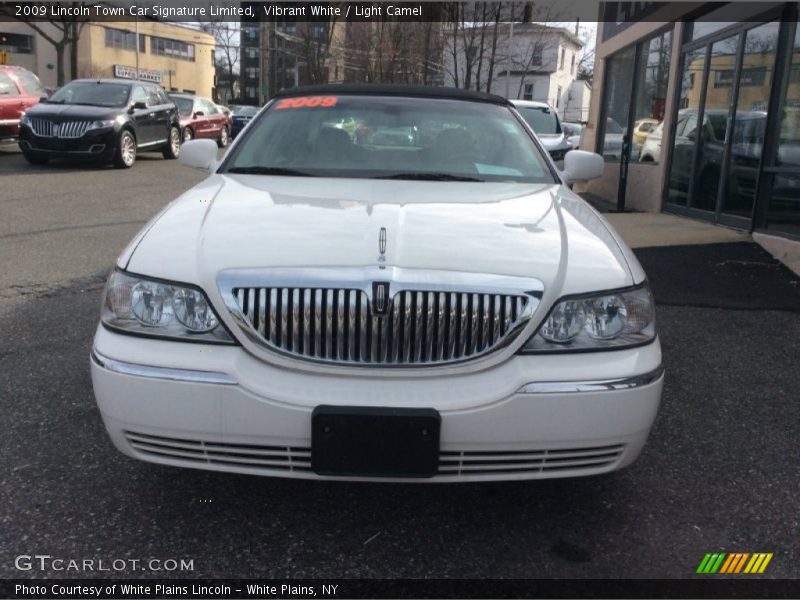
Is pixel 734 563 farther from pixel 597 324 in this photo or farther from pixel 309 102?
pixel 309 102

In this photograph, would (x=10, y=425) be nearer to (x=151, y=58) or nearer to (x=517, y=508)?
(x=517, y=508)

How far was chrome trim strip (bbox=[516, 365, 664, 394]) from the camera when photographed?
86.7 inches

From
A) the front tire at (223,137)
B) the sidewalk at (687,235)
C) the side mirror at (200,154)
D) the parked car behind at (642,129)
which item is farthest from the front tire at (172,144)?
the side mirror at (200,154)

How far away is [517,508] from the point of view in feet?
8.79

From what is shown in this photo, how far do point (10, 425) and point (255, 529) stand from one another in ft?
4.69

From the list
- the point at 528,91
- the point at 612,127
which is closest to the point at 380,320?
the point at 612,127

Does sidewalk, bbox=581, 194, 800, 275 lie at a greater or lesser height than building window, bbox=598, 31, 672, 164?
lesser

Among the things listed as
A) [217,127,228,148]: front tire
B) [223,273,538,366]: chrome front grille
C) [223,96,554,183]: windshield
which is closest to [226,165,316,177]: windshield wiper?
[223,96,554,183]: windshield

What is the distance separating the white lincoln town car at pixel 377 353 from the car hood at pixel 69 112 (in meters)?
11.9

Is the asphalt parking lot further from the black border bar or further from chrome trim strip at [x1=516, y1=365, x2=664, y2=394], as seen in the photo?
chrome trim strip at [x1=516, y1=365, x2=664, y2=394]

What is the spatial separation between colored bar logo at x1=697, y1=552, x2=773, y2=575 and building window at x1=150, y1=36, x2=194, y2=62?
67.2m

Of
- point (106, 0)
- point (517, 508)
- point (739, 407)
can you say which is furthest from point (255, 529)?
point (106, 0)

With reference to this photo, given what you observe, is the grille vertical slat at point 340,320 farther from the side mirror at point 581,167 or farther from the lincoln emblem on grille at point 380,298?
the side mirror at point 581,167

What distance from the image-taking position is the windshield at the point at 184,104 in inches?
750
